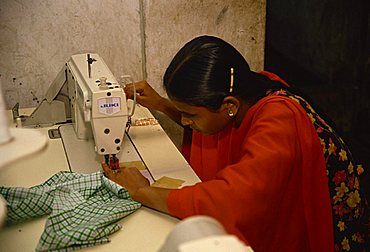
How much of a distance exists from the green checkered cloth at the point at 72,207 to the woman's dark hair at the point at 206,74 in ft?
1.11

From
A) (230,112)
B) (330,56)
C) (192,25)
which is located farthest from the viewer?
(330,56)

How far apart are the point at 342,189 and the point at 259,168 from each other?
1.36 ft

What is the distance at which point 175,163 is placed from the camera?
1747mm

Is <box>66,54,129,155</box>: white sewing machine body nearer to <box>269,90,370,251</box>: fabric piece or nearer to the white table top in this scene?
the white table top

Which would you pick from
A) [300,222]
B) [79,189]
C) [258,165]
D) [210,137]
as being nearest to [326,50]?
[210,137]

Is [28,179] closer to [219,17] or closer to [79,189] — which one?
[79,189]

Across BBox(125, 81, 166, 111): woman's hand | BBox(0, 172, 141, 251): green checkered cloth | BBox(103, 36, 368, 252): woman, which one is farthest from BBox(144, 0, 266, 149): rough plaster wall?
BBox(0, 172, 141, 251): green checkered cloth

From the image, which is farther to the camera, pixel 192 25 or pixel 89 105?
pixel 192 25

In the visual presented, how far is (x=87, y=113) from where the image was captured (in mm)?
1609

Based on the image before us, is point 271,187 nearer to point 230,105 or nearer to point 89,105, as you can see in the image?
point 230,105

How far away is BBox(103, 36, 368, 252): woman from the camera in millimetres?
1444

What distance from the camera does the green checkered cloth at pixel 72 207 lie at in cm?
129

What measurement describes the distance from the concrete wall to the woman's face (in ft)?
2.48

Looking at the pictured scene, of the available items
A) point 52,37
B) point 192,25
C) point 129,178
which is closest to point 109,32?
point 52,37
